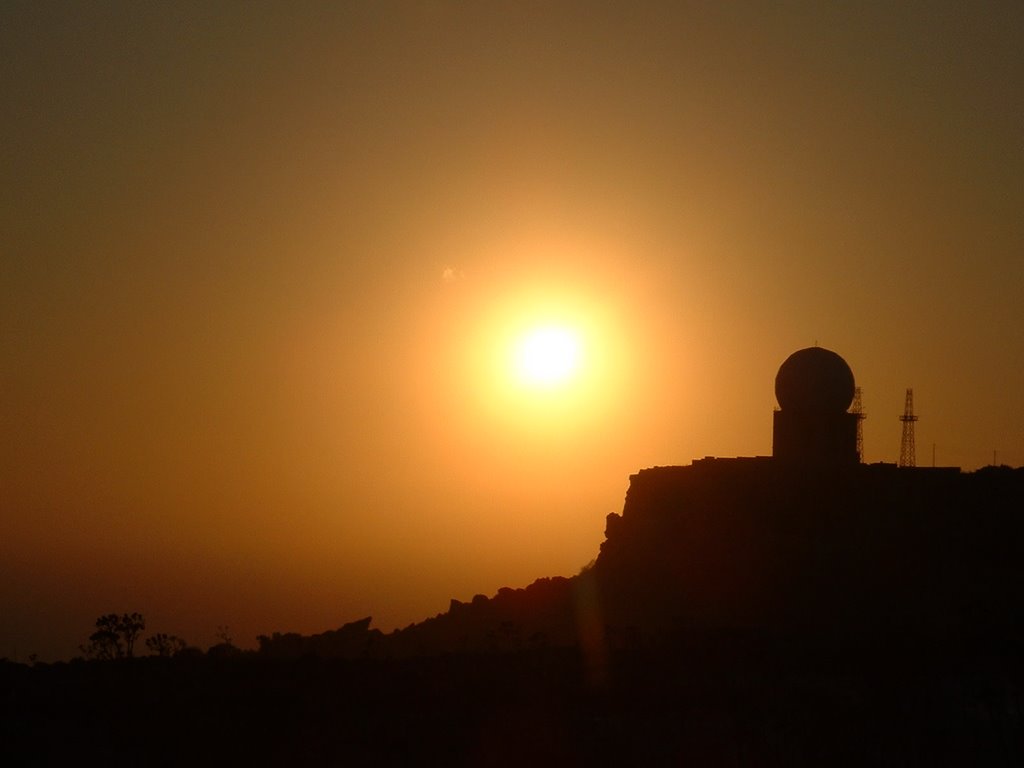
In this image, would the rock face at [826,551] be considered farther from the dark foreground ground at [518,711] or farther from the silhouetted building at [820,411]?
the dark foreground ground at [518,711]

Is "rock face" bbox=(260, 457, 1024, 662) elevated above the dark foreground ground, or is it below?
above

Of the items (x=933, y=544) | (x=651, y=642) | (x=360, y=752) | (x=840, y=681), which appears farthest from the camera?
(x=933, y=544)

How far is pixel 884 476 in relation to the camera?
147ft

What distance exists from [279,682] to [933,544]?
23564mm

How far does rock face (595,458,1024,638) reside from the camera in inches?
1678

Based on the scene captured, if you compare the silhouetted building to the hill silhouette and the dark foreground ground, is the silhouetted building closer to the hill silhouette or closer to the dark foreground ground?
the hill silhouette

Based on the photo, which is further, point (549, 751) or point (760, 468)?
point (760, 468)

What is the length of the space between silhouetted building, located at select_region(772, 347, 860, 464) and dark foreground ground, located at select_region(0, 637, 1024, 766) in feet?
52.7

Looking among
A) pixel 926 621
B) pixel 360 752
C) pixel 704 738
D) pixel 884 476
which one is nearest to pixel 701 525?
pixel 884 476

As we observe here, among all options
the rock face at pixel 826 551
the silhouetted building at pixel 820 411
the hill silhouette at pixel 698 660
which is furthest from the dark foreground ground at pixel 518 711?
the silhouetted building at pixel 820 411

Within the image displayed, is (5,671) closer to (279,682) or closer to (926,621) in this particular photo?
(279,682)

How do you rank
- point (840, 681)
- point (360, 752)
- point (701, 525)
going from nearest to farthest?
point (360, 752) < point (840, 681) < point (701, 525)

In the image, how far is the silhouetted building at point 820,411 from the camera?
49.2m

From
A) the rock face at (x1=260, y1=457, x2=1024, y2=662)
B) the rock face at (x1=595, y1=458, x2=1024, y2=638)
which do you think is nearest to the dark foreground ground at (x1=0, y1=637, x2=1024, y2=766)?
the rock face at (x1=260, y1=457, x2=1024, y2=662)
